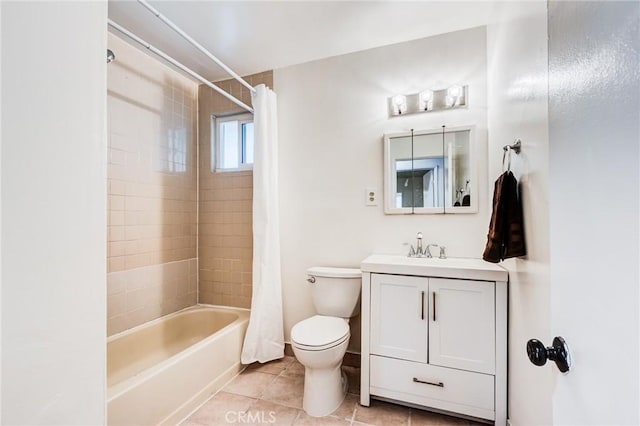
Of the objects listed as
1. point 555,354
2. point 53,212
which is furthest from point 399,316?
point 53,212

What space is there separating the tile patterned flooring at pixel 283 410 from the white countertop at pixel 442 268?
0.82 meters

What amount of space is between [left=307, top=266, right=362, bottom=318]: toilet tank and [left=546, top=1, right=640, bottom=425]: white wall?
1.38m

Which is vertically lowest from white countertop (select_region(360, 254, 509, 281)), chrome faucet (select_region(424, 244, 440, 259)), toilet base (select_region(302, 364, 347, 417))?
toilet base (select_region(302, 364, 347, 417))

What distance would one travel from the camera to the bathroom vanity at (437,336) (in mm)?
1530

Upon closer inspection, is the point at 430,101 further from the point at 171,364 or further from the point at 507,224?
the point at 171,364

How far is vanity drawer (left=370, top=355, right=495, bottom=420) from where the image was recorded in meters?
1.54

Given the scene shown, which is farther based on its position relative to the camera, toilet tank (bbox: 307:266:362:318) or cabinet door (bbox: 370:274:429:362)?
toilet tank (bbox: 307:266:362:318)

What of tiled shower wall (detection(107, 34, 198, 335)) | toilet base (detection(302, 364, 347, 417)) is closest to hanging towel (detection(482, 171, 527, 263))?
toilet base (detection(302, 364, 347, 417))

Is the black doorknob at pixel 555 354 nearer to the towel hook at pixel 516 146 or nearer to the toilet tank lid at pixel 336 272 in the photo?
the towel hook at pixel 516 146

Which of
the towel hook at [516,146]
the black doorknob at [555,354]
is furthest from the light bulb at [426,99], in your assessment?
the black doorknob at [555,354]

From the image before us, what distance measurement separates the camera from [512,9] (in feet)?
4.35

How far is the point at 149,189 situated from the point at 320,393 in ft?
6.28

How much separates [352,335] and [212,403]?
3.45 feet

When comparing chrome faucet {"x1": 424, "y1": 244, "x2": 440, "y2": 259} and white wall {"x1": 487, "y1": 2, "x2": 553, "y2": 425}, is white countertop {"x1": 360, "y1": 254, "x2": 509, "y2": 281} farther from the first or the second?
chrome faucet {"x1": 424, "y1": 244, "x2": 440, "y2": 259}
